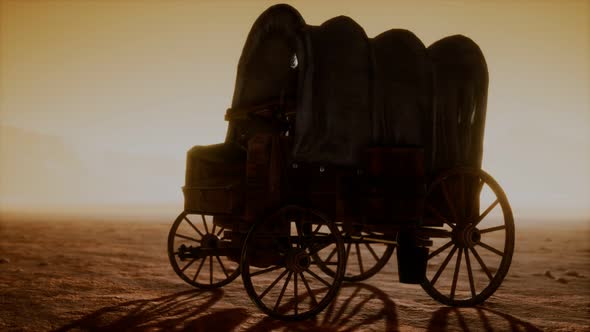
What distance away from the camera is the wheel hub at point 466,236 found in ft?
17.2

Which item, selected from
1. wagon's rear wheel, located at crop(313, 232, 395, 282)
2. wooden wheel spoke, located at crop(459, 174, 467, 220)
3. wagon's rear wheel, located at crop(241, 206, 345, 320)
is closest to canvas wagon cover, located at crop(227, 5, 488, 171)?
wooden wheel spoke, located at crop(459, 174, 467, 220)

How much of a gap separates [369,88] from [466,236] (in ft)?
6.43

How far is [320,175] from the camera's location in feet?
15.6

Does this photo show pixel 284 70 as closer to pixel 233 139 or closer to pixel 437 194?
pixel 233 139

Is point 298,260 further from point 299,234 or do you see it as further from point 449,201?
point 449,201

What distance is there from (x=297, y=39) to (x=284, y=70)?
1288 millimetres

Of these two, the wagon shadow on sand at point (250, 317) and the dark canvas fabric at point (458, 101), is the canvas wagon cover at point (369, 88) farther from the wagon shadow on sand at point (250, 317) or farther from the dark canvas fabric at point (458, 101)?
the wagon shadow on sand at point (250, 317)

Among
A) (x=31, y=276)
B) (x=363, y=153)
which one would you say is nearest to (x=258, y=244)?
(x=363, y=153)

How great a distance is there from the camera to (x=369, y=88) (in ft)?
16.0

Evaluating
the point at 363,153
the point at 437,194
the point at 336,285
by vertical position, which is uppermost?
the point at 363,153

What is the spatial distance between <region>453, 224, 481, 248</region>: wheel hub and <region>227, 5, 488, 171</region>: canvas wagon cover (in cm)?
72

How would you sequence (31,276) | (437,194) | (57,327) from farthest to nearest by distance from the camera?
(31,276), (437,194), (57,327)

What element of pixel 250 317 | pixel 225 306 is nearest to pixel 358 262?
pixel 225 306

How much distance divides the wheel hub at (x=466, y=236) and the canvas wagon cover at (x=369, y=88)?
2.37 ft
